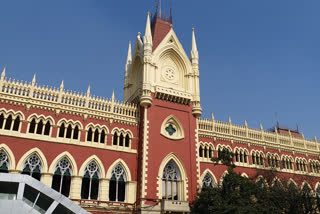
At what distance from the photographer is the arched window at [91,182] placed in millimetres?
24219

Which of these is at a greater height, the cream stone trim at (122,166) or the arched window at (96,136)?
the arched window at (96,136)

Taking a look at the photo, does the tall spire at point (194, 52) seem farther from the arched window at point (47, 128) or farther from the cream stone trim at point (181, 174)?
the arched window at point (47, 128)

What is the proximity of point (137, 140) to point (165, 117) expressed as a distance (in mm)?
3411

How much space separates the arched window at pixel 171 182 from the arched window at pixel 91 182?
5.79m

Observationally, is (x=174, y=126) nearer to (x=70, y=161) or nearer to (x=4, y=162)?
(x=70, y=161)

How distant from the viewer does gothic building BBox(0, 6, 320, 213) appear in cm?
2355

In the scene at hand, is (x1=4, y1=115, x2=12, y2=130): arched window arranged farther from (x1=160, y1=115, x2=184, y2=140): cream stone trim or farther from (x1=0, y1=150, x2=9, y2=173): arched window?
(x1=160, y1=115, x2=184, y2=140): cream stone trim

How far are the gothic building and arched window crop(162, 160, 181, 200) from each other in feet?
0.28

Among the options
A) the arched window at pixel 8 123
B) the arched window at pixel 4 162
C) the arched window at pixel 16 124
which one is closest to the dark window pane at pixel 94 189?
the arched window at pixel 4 162

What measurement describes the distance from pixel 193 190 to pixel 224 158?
396cm

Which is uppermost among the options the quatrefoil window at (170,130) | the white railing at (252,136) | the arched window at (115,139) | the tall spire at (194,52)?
the tall spire at (194,52)

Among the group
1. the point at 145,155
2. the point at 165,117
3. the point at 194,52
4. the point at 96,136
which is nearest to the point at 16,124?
the point at 96,136

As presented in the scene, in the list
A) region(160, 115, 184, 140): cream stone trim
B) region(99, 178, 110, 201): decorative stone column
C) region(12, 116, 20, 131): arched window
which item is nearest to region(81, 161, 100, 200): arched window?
region(99, 178, 110, 201): decorative stone column

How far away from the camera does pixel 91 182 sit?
968 inches
